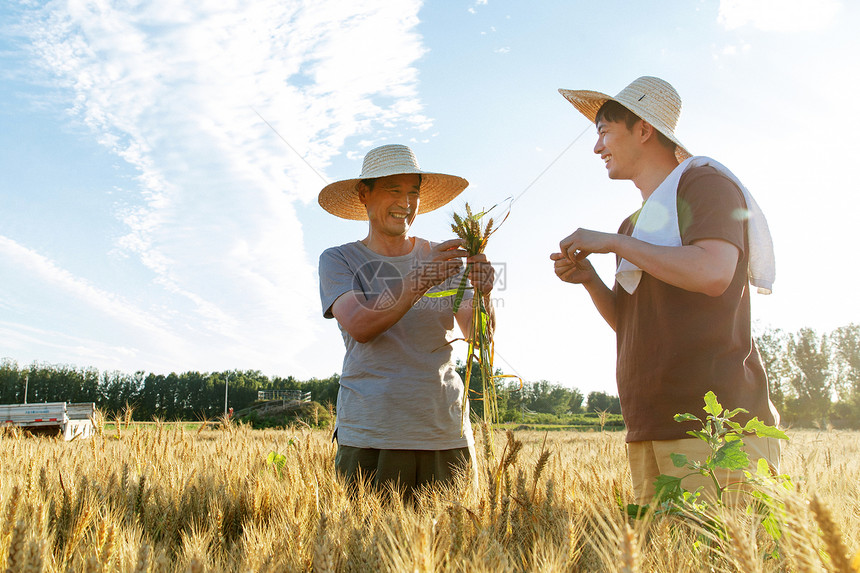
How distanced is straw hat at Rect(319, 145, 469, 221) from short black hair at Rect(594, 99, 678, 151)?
1.10m

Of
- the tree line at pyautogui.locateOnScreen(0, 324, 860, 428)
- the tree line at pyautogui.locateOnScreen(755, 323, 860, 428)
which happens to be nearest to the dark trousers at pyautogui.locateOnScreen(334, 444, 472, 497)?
the tree line at pyautogui.locateOnScreen(0, 324, 860, 428)

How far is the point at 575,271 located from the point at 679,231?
0.54 metres

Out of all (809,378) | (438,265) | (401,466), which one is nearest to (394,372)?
(401,466)

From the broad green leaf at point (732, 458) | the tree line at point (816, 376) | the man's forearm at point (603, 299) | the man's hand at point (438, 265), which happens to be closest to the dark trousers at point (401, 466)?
the man's hand at point (438, 265)

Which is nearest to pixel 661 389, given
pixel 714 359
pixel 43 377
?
pixel 714 359

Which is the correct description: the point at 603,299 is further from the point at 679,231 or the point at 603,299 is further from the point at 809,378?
the point at 809,378

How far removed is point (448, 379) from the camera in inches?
117

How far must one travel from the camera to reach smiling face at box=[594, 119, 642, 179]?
2.38 metres

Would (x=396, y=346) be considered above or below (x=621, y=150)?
below

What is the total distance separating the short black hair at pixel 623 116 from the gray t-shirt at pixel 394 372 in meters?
1.17

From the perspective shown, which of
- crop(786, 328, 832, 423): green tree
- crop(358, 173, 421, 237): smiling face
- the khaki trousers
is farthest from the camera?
crop(786, 328, 832, 423): green tree

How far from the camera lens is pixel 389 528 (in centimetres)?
165

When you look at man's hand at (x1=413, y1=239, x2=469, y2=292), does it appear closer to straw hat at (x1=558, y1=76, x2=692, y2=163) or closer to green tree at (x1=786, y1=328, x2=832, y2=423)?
straw hat at (x1=558, y1=76, x2=692, y2=163)

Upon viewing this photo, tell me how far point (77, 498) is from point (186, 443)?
1973 millimetres
